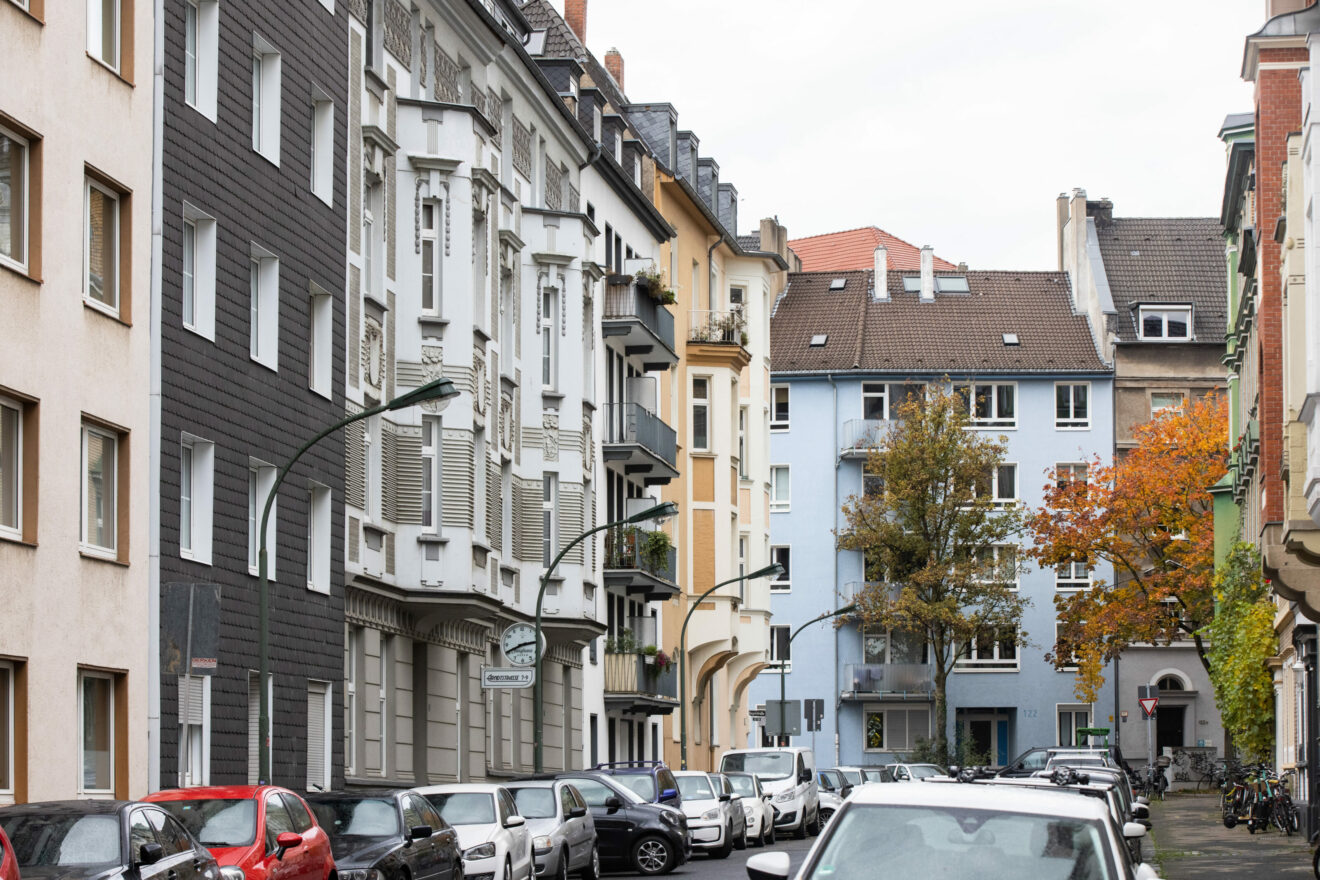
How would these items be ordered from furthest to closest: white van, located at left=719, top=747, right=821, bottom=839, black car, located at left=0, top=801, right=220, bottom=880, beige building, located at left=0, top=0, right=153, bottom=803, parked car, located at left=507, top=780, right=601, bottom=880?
1. white van, located at left=719, top=747, right=821, bottom=839
2. parked car, located at left=507, top=780, right=601, bottom=880
3. beige building, located at left=0, top=0, right=153, bottom=803
4. black car, located at left=0, top=801, right=220, bottom=880

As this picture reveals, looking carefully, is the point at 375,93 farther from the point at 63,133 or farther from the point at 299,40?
the point at 63,133

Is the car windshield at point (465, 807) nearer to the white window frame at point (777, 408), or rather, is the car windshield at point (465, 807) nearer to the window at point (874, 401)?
the white window frame at point (777, 408)

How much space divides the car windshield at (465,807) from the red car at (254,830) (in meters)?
5.47

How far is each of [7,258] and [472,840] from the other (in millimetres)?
7771

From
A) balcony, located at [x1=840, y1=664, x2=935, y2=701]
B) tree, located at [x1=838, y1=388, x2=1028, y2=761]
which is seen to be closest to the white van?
tree, located at [x1=838, y1=388, x2=1028, y2=761]

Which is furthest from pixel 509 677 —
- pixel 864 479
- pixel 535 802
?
pixel 864 479

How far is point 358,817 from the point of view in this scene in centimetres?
2047

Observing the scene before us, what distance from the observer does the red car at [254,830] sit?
16812 millimetres

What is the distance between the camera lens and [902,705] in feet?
266

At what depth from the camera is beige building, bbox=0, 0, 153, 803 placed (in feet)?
69.7

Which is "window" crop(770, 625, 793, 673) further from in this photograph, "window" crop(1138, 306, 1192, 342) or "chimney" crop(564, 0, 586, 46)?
"chimney" crop(564, 0, 586, 46)

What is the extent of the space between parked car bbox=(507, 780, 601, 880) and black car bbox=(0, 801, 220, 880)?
11286mm

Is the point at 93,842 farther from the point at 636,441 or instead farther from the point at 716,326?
the point at 716,326

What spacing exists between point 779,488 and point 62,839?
228 feet
